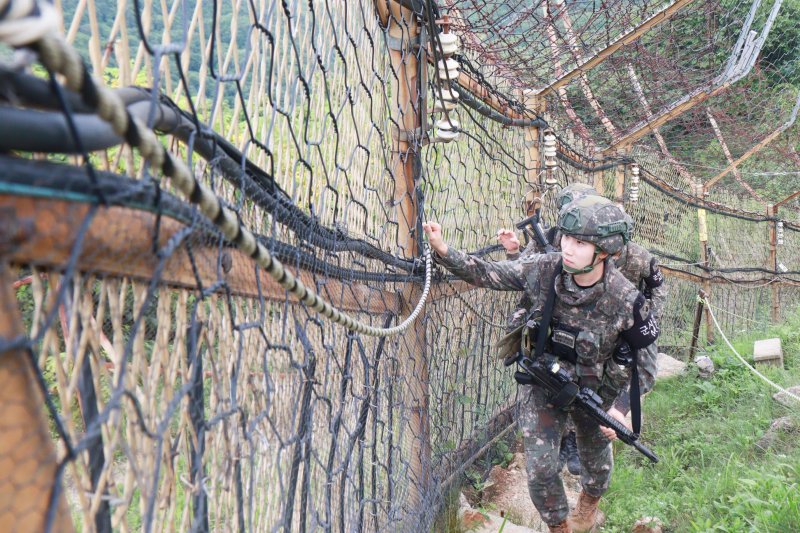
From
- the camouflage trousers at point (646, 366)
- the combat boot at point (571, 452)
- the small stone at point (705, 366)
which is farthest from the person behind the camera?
the small stone at point (705, 366)

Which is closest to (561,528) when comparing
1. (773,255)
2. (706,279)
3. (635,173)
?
(635,173)

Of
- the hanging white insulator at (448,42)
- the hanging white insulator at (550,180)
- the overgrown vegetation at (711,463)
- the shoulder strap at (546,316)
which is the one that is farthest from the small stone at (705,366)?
the hanging white insulator at (448,42)

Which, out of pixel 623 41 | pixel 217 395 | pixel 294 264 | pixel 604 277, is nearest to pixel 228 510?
pixel 217 395

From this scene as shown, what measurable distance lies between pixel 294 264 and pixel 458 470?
7.20 ft

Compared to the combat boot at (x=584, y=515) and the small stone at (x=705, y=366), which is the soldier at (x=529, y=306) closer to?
the combat boot at (x=584, y=515)

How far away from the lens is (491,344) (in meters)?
3.98

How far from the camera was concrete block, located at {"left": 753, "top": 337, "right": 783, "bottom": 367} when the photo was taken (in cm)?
610

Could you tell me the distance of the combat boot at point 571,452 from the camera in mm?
3592

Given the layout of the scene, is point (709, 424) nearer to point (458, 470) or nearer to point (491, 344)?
point (491, 344)

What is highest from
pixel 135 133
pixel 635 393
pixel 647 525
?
pixel 135 133

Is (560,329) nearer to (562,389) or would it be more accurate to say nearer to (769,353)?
(562,389)

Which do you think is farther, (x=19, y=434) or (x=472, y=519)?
(x=472, y=519)

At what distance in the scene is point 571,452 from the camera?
3.60m

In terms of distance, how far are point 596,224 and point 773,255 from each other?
29.1 ft
